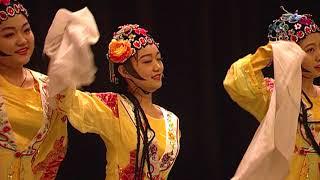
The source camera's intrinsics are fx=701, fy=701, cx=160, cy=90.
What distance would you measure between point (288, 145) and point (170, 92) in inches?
32.8

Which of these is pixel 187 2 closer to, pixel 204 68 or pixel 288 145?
pixel 204 68

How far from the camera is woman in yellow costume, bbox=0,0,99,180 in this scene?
2.05m

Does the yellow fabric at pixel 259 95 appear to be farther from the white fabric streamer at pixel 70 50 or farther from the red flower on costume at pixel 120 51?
the white fabric streamer at pixel 70 50

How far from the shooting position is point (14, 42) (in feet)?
6.82

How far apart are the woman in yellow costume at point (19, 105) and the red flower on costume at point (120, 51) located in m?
0.25

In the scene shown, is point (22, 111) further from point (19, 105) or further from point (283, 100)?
point (283, 100)

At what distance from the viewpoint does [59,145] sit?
220 cm

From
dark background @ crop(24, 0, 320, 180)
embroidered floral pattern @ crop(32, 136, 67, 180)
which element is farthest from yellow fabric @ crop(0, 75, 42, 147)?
dark background @ crop(24, 0, 320, 180)

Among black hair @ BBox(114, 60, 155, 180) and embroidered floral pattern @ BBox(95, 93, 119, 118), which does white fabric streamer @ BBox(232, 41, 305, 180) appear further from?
embroidered floral pattern @ BBox(95, 93, 119, 118)

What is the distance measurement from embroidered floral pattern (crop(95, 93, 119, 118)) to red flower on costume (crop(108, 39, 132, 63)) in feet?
0.39

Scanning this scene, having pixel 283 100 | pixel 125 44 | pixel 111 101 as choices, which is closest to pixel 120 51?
pixel 125 44

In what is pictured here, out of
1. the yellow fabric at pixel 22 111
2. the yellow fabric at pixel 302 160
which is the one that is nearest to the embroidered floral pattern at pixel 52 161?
the yellow fabric at pixel 22 111

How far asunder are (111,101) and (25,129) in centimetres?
29

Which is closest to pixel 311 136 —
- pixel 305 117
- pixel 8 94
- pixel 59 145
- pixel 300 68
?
pixel 305 117
